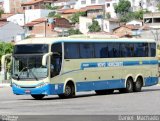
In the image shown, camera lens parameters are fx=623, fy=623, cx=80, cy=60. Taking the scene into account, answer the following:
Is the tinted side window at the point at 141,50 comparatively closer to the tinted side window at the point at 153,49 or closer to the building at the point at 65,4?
the tinted side window at the point at 153,49

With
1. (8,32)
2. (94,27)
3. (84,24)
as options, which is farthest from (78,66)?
(84,24)

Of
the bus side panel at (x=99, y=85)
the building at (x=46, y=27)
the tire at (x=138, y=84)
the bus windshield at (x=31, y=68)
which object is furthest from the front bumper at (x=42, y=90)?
the building at (x=46, y=27)

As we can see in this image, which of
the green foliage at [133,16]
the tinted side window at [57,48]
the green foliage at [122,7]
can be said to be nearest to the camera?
the tinted side window at [57,48]

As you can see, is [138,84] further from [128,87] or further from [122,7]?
[122,7]

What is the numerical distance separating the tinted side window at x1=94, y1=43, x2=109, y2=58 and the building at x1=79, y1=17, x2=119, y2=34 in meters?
89.3

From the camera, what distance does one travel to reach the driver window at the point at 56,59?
89.0 ft

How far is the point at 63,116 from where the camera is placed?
58.2 feet

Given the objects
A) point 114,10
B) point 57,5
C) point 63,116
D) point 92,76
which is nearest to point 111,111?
point 63,116

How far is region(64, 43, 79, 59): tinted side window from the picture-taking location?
27750 mm

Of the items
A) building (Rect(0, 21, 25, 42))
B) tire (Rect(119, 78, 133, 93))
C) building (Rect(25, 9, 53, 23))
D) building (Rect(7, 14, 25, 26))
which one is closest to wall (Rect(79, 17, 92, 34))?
building (Rect(0, 21, 25, 42))

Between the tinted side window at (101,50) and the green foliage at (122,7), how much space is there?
107 meters

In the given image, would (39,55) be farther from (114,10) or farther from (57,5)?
(57,5)

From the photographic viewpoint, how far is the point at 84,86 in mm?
29203

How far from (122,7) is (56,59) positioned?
112828 mm
